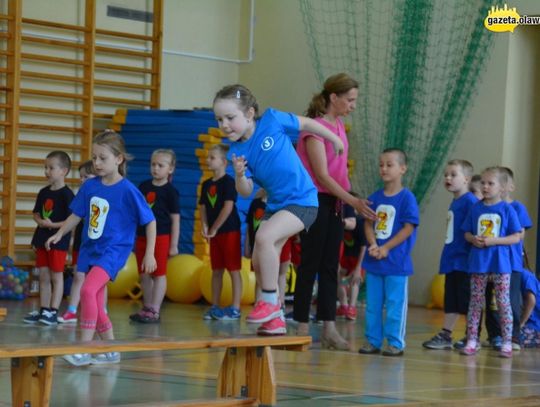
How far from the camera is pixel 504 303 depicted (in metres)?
7.26

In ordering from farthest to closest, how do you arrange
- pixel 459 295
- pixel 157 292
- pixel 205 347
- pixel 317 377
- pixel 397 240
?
pixel 157 292, pixel 459 295, pixel 397 240, pixel 317 377, pixel 205 347

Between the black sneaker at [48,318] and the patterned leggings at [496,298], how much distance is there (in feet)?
10.4

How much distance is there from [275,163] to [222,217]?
415 cm

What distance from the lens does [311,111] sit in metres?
6.58

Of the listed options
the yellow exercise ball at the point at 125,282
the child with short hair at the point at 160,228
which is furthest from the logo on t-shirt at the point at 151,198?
the yellow exercise ball at the point at 125,282

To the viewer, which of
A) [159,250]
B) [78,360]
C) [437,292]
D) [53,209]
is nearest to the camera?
[78,360]

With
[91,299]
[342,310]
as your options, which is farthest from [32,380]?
[342,310]

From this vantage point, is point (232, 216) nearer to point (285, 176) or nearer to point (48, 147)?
point (48, 147)

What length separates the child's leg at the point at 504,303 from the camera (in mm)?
7230

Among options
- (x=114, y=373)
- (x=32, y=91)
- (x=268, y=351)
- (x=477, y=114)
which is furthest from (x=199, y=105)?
(x=268, y=351)

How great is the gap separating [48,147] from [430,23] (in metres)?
4.50

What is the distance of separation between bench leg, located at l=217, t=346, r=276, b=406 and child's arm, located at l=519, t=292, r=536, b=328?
3820 millimetres

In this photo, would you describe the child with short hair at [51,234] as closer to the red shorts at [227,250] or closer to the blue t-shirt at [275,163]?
the red shorts at [227,250]

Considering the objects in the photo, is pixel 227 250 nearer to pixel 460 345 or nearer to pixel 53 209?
pixel 53 209
